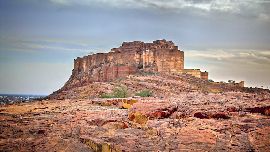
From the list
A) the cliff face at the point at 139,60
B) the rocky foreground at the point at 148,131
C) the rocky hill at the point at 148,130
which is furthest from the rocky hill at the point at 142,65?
the rocky foreground at the point at 148,131

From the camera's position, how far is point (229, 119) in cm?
1102

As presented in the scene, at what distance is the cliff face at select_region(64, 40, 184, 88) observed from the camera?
50312 millimetres

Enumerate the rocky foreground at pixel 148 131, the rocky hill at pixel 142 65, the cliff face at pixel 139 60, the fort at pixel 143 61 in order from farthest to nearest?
the fort at pixel 143 61 → the cliff face at pixel 139 60 → the rocky hill at pixel 142 65 → the rocky foreground at pixel 148 131

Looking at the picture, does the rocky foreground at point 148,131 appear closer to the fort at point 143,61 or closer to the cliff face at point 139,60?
the cliff face at point 139,60

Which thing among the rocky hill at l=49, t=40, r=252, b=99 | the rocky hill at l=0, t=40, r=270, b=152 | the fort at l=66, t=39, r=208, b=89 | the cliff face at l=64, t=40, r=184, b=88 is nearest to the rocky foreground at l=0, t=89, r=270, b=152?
the rocky hill at l=0, t=40, r=270, b=152

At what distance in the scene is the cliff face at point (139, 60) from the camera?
5031cm

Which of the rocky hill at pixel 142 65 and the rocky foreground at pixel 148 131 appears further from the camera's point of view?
the rocky hill at pixel 142 65

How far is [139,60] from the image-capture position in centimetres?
5278

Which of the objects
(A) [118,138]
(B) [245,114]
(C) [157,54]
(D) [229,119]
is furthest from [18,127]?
(C) [157,54]

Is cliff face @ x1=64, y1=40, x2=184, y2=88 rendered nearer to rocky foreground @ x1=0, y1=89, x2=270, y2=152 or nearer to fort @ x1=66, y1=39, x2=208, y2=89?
fort @ x1=66, y1=39, x2=208, y2=89

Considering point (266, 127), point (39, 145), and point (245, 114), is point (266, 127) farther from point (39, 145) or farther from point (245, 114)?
point (39, 145)

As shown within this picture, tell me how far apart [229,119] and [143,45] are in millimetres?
44583

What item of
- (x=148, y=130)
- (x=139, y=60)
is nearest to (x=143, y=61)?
(x=139, y=60)

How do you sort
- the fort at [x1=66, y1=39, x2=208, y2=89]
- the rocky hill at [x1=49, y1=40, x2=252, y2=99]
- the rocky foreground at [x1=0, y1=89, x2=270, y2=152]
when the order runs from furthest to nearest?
the fort at [x1=66, y1=39, x2=208, y2=89] → the rocky hill at [x1=49, y1=40, x2=252, y2=99] → the rocky foreground at [x1=0, y1=89, x2=270, y2=152]
